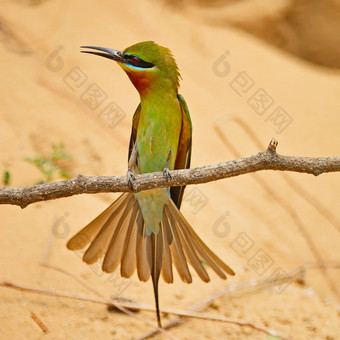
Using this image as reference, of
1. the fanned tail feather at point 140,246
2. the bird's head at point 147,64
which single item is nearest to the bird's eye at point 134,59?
the bird's head at point 147,64

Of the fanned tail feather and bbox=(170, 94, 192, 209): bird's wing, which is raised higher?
bbox=(170, 94, 192, 209): bird's wing

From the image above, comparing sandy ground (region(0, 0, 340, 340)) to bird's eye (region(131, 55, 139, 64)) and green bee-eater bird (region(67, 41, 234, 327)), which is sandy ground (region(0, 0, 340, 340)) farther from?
bird's eye (region(131, 55, 139, 64))

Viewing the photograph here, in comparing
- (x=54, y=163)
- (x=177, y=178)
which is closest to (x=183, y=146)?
(x=177, y=178)

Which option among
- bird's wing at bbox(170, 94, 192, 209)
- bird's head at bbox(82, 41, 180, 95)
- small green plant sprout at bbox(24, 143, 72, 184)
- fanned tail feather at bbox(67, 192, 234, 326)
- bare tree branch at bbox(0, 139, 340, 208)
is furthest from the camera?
small green plant sprout at bbox(24, 143, 72, 184)

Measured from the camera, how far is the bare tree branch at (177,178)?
178 centimetres

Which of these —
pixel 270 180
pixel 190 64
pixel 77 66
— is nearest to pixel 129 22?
pixel 190 64

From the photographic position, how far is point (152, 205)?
2543 mm

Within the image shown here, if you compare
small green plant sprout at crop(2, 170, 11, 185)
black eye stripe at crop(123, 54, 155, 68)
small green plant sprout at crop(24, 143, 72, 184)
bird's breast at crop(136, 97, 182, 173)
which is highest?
black eye stripe at crop(123, 54, 155, 68)

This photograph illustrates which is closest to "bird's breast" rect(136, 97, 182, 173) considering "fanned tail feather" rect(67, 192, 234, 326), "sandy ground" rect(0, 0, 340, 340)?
"fanned tail feather" rect(67, 192, 234, 326)

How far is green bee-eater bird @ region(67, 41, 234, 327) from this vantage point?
2.33 m

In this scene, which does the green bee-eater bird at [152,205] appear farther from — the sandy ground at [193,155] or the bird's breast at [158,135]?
the sandy ground at [193,155]

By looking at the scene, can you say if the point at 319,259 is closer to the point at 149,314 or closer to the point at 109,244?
the point at 149,314

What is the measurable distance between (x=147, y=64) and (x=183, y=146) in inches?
18.4

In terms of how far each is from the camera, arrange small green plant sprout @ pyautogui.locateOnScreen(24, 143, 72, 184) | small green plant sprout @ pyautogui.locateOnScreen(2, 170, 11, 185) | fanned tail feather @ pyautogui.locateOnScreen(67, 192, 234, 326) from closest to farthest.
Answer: fanned tail feather @ pyautogui.locateOnScreen(67, 192, 234, 326)
small green plant sprout @ pyautogui.locateOnScreen(2, 170, 11, 185)
small green plant sprout @ pyautogui.locateOnScreen(24, 143, 72, 184)
